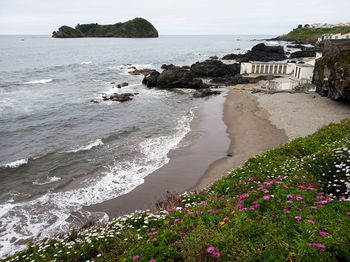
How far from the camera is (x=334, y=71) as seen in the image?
112ft

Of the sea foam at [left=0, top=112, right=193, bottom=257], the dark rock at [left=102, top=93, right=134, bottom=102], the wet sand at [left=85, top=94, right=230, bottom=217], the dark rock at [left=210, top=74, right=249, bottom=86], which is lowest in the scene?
the sea foam at [left=0, top=112, right=193, bottom=257]

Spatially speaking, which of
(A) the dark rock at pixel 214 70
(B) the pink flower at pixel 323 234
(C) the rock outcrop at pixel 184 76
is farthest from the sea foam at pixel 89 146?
(A) the dark rock at pixel 214 70

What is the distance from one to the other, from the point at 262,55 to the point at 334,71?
58.5 m

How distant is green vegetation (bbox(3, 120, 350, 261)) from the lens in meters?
6.54

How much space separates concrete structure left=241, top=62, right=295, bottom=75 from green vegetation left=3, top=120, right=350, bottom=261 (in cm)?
4939

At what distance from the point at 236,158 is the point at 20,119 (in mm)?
25398

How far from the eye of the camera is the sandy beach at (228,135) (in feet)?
57.2

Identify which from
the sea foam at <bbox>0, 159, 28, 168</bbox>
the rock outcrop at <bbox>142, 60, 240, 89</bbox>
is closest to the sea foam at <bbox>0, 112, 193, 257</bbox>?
the sea foam at <bbox>0, 159, 28, 168</bbox>

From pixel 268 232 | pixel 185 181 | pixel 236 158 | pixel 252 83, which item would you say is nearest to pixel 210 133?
pixel 236 158

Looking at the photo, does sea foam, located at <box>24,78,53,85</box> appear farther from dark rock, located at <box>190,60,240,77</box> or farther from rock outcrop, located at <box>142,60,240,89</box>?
dark rock, located at <box>190,60,240,77</box>

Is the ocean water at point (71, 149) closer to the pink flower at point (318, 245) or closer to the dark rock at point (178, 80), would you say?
the dark rock at point (178, 80)

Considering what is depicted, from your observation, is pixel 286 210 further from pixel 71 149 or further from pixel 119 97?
pixel 119 97

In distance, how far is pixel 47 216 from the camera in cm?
1498

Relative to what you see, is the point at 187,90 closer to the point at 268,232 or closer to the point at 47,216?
the point at 47,216
